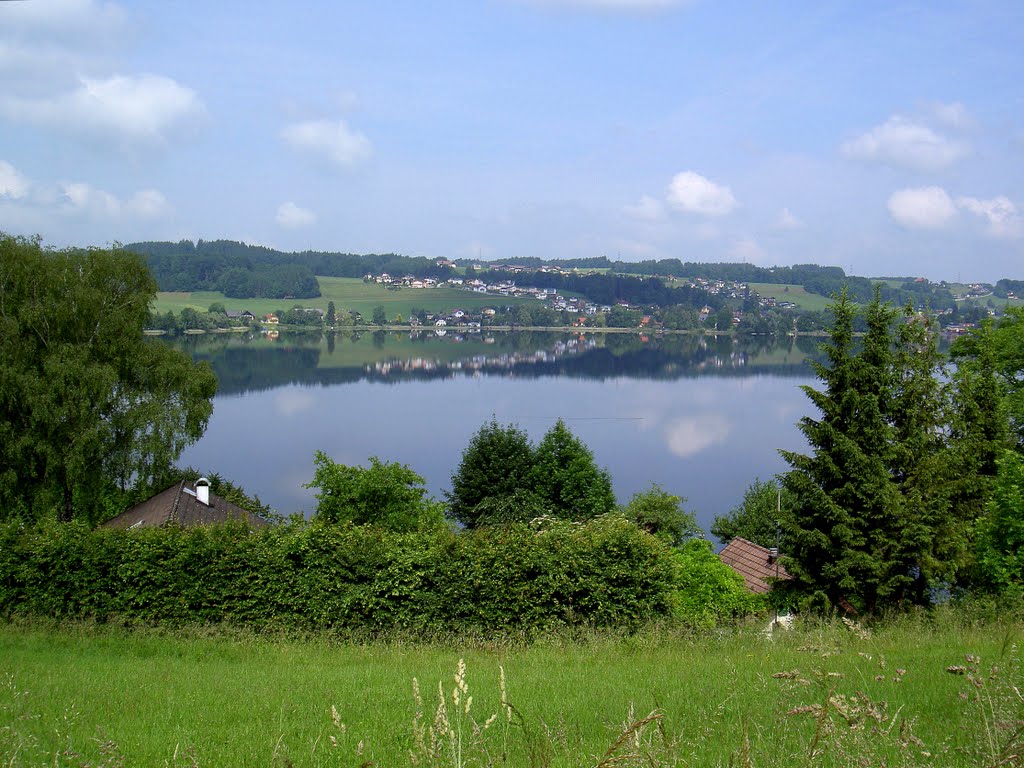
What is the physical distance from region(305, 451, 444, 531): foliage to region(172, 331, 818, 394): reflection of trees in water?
179 ft

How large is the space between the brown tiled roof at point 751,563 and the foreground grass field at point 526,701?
10.4m

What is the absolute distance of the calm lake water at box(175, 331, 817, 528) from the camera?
4425 cm

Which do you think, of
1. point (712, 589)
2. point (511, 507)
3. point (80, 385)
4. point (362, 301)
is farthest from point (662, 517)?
point (362, 301)

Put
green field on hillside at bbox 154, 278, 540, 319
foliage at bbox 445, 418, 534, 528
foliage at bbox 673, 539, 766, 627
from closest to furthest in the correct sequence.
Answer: foliage at bbox 673, 539, 766, 627 → foliage at bbox 445, 418, 534, 528 → green field on hillside at bbox 154, 278, 540, 319

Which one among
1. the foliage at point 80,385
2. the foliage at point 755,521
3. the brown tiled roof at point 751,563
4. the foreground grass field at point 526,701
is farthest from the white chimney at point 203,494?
the foliage at point 755,521

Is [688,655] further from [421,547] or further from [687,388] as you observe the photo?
[687,388]

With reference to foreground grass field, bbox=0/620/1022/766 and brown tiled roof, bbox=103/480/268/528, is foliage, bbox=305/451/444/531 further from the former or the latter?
foreground grass field, bbox=0/620/1022/766

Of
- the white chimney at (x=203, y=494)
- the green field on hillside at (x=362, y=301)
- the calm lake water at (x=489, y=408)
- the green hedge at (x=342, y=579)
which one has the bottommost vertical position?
the calm lake water at (x=489, y=408)

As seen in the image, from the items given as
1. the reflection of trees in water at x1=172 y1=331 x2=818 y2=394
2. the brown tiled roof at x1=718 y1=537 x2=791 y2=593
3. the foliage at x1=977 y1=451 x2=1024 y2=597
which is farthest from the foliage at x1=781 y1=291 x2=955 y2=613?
the reflection of trees in water at x1=172 y1=331 x2=818 y2=394

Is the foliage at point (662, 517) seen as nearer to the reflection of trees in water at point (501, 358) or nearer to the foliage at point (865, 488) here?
the foliage at point (865, 488)

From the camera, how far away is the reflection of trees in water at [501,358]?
87.1 meters

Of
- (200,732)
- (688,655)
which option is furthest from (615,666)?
(200,732)

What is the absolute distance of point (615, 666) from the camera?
7.56 m

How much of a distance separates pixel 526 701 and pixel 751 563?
53.0ft
